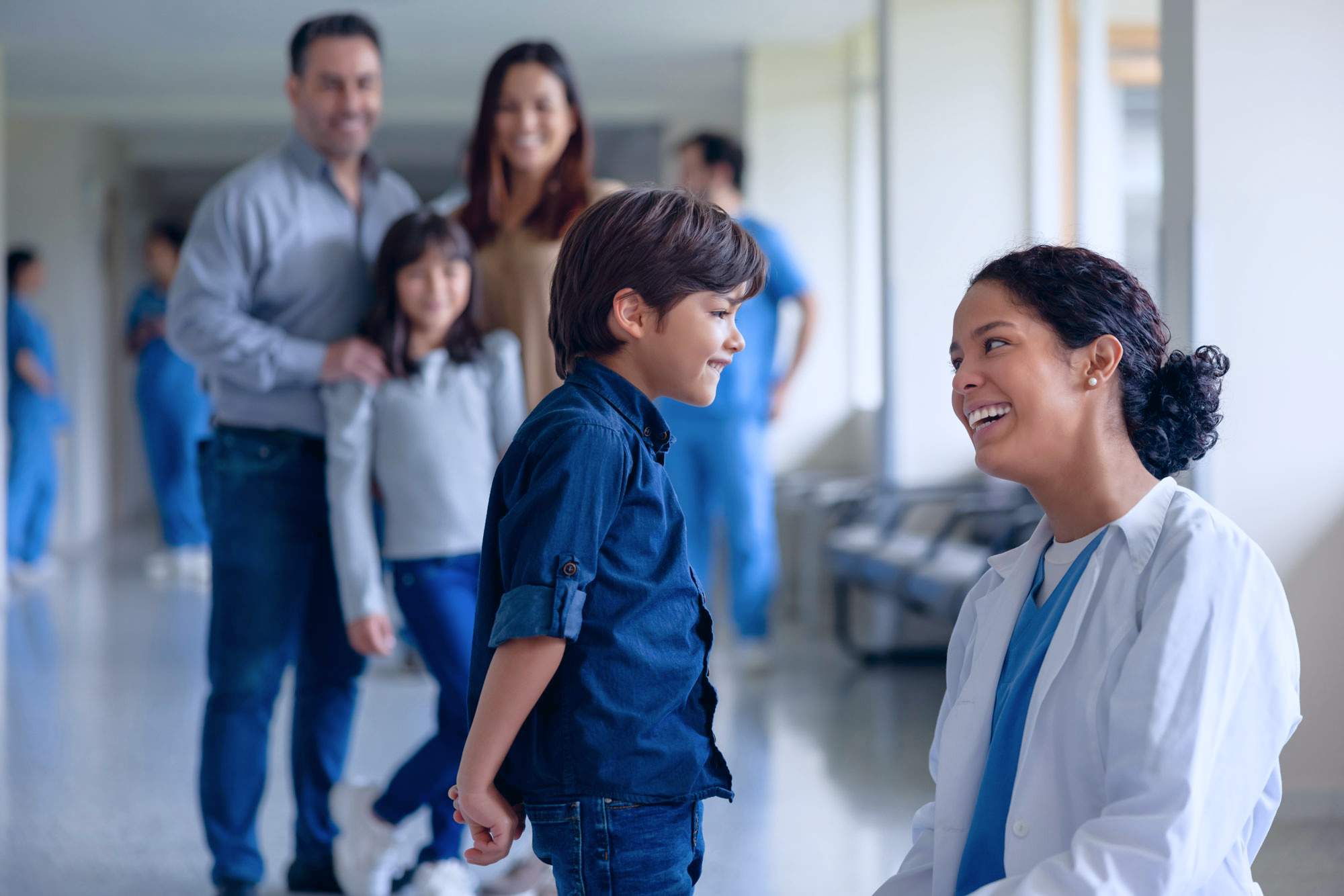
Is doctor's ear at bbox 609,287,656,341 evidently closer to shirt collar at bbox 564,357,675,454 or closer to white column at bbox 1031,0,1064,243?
shirt collar at bbox 564,357,675,454

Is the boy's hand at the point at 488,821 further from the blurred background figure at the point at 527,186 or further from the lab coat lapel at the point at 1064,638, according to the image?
the blurred background figure at the point at 527,186

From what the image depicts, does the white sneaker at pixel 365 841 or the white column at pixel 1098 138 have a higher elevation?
the white column at pixel 1098 138

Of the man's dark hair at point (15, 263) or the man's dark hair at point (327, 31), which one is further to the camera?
the man's dark hair at point (15, 263)

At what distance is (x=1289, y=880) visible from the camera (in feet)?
7.36

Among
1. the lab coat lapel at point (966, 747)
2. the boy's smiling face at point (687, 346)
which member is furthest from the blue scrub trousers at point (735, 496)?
the lab coat lapel at point (966, 747)

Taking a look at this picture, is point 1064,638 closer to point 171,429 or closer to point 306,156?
point 306,156

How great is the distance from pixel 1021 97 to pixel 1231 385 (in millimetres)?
2255

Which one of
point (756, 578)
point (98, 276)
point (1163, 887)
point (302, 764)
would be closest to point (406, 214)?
point (302, 764)

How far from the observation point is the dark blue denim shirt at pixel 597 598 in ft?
3.59

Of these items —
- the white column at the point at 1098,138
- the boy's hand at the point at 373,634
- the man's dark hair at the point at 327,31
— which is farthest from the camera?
the white column at the point at 1098,138

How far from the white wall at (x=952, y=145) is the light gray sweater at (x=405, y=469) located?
283cm

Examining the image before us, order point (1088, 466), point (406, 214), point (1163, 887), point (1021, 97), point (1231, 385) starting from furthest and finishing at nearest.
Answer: point (1021, 97), point (1231, 385), point (406, 214), point (1088, 466), point (1163, 887)

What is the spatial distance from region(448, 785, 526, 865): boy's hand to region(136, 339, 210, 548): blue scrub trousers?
590 cm

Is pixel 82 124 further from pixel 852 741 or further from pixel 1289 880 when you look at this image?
pixel 1289 880
